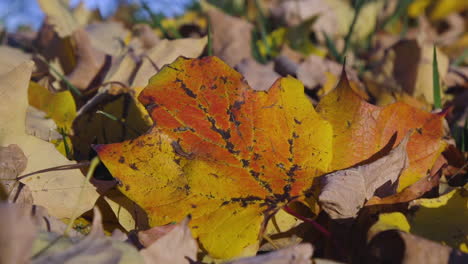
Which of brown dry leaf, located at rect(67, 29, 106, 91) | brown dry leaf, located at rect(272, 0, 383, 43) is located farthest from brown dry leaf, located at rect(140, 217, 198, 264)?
brown dry leaf, located at rect(272, 0, 383, 43)

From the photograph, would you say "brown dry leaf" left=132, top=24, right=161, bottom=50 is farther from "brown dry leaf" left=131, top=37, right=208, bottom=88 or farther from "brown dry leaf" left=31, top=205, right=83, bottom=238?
"brown dry leaf" left=31, top=205, right=83, bottom=238

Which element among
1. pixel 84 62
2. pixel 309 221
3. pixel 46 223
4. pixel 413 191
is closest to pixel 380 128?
pixel 413 191

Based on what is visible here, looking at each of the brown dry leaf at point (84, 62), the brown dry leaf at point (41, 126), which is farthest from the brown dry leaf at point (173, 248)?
the brown dry leaf at point (84, 62)

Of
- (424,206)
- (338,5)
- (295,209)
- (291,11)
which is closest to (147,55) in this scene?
(295,209)

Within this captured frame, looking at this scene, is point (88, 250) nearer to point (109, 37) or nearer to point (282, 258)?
point (282, 258)

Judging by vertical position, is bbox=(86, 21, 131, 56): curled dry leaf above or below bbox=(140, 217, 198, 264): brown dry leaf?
below

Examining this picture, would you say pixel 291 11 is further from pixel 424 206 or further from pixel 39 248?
pixel 39 248
